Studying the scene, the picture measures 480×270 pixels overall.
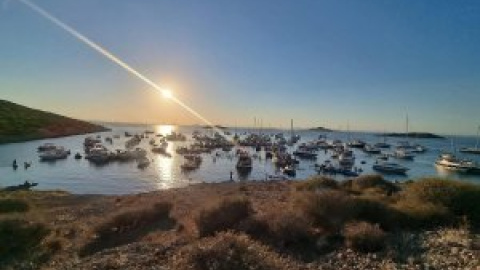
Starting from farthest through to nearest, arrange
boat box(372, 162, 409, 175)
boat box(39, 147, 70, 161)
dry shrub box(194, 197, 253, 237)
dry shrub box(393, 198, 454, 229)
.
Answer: boat box(39, 147, 70, 161) → boat box(372, 162, 409, 175) → dry shrub box(194, 197, 253, 237) → dry shrub box(393, 198, 454, 229)

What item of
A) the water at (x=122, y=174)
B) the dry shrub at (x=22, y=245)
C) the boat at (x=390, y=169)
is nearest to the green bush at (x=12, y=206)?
the dry shrub at (x=22, y=245)

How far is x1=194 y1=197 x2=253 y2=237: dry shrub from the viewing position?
18.2m

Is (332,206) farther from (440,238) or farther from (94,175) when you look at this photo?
(94,175)

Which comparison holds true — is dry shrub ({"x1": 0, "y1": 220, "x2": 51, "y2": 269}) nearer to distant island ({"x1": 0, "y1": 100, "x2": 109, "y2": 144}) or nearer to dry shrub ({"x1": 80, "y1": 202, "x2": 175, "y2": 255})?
dry shrub ({"x1": 80, "y1": 202, "x2": 175, "y2": 255})

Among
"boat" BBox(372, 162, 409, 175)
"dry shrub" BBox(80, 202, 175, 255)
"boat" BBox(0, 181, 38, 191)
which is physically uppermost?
"dry shrub" BBox(80, 202, 175, 255)

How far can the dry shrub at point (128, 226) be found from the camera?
20.8 metres

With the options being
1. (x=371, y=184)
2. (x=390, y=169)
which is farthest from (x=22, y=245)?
(x=390, y=169)

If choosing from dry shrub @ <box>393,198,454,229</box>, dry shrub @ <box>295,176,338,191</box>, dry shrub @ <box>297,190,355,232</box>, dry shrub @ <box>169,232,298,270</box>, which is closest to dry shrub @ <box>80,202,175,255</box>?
dry shrub @ <box>297,190,355,232</box>

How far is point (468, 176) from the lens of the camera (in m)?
94.1

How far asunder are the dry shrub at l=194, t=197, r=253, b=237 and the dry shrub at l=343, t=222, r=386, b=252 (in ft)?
15.8

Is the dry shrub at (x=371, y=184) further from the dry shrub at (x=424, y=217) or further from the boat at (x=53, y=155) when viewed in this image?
the boat at (x=53, y=155)

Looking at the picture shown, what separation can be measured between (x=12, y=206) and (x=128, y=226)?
657 inches

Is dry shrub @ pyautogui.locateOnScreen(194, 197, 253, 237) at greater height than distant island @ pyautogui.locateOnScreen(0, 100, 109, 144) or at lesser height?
lesser

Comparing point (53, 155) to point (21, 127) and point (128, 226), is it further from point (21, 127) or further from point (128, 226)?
point (128, 226)
